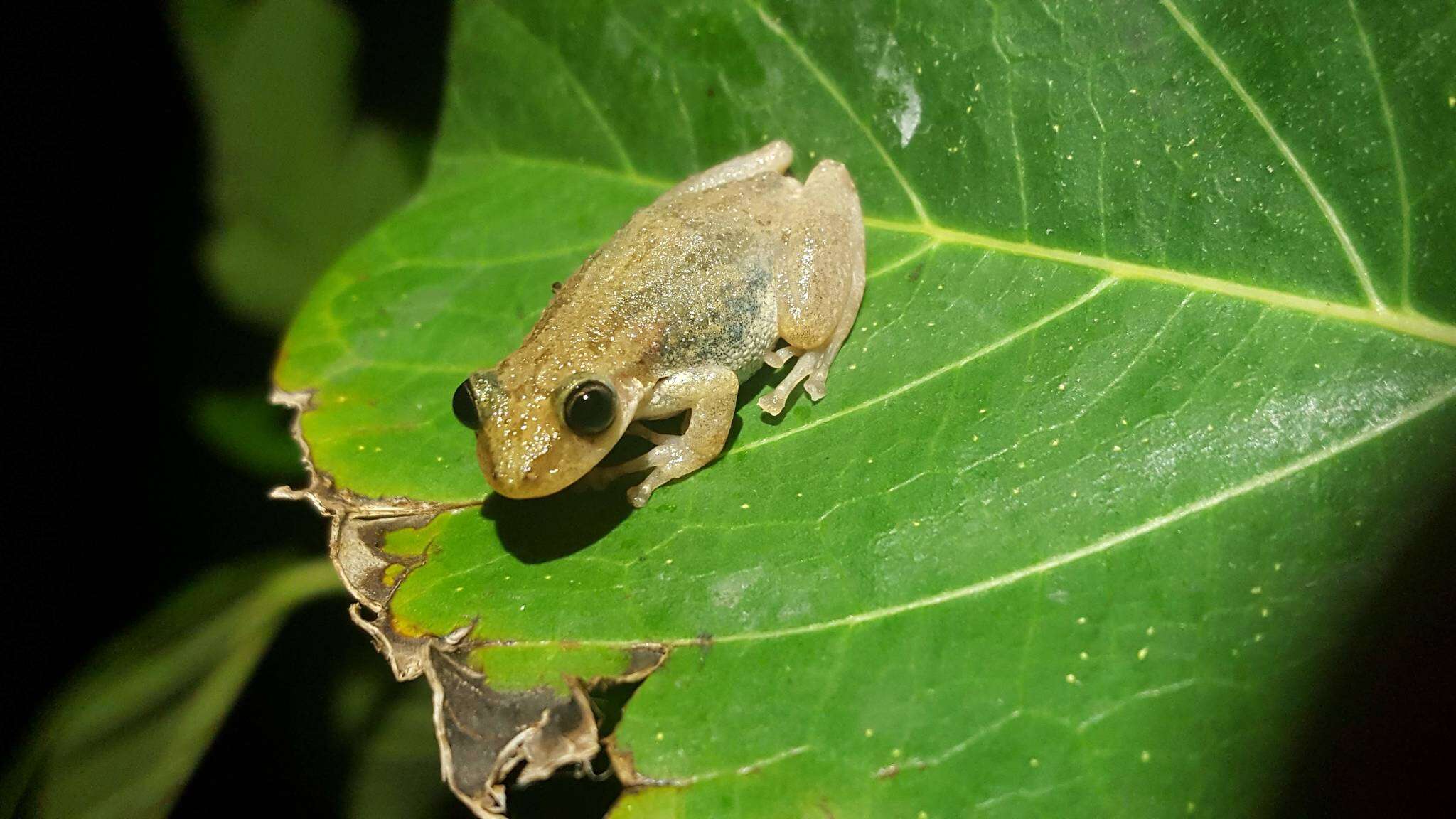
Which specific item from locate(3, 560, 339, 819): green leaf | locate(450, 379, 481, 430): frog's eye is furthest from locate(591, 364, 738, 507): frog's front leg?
locate(3, 560, 339, 819): green leaf

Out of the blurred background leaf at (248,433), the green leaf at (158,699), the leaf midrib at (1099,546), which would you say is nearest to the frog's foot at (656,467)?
the leaf midrib at (1099,546)

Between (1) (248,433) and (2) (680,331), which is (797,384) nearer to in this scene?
(2) (680,331)

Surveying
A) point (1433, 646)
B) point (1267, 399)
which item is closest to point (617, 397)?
point (1267, 399)

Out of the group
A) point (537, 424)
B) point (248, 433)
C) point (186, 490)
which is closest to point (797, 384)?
point (537, 424)

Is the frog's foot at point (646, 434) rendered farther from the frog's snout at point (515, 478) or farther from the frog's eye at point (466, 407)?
the frog's eye at point (466, 407)

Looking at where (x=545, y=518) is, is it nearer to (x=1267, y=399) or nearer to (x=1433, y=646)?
(x=1267, y=399)

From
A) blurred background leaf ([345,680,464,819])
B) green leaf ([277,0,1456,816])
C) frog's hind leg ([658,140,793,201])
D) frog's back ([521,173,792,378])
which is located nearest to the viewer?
green leaf ([277,0,1456,816])

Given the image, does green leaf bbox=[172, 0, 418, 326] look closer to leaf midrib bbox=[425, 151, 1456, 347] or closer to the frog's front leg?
the frog's front leg
